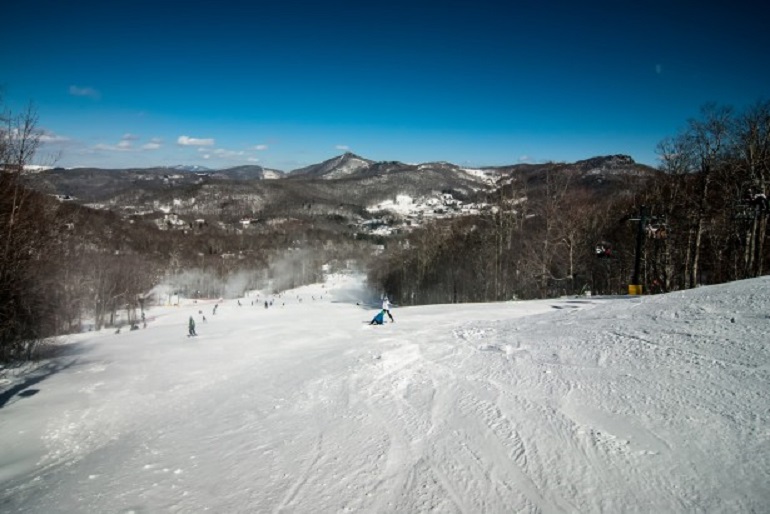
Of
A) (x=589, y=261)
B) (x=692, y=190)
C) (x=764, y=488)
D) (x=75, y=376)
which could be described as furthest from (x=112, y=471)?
(x=589, y=261)

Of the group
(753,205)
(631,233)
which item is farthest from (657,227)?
(631,233)

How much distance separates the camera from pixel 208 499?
250 inches

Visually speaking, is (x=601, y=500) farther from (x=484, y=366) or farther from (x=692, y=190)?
(x=692, y=190)

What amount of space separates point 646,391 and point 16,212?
19.9 meters

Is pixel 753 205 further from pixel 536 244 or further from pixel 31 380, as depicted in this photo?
pixel 31 380

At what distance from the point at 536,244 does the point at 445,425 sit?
28732 millimetres

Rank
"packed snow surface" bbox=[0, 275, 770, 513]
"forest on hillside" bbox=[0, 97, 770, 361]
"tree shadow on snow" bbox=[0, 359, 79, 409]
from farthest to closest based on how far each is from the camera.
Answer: "forest on hillside" bbox=[0, 97, 770, 361] < "tree shadow on snow" bbox=[0, 359, 79, 409] < "packed snow surface" bbox=[0, 275, 770, 513]

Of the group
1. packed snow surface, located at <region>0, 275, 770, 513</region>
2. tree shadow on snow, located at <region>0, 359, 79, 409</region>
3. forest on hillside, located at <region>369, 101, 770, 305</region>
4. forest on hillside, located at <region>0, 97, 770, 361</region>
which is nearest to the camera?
packed snow surface, located at <region>0, 275, 770, 513</region>

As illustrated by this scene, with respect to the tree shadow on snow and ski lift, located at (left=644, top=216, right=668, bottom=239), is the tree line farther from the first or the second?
ski lift, located at (left=644, top=216, right=668, bottom=239)

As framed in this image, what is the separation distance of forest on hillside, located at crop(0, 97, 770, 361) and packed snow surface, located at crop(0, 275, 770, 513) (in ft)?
20.6

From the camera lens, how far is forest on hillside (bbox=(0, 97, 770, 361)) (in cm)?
1628

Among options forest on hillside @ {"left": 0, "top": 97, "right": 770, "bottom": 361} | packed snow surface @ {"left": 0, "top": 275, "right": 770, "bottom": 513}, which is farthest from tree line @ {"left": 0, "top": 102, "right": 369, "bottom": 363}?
packed snow surface @ {"left": 0, "top": 275, "right": 770, "bottom": 513}

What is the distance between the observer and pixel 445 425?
317 inches

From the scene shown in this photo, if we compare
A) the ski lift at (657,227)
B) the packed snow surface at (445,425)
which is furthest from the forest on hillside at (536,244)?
the packed snow surface at (445,425)
